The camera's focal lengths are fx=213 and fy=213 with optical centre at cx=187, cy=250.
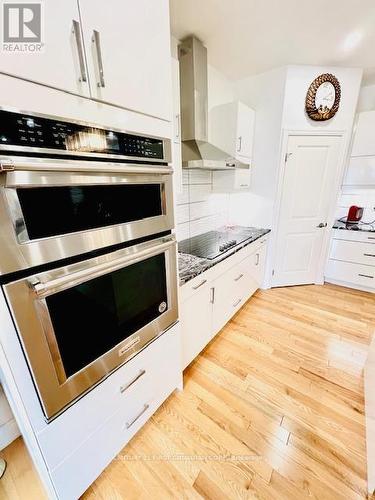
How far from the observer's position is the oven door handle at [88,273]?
0.66 metres

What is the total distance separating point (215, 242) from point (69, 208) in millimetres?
1609

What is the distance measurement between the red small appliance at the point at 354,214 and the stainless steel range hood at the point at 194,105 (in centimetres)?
207

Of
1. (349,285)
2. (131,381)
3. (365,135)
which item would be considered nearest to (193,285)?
(131,381)

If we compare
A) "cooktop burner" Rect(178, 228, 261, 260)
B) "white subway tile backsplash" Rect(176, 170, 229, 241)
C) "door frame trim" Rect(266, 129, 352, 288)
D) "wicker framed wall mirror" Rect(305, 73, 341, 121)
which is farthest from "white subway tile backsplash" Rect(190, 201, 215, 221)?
"wicker framed wall mirror" Rect(305, 73, 341, 121)

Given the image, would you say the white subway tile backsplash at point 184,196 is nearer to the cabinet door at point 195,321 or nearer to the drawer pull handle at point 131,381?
the cabinet door at point 195,321

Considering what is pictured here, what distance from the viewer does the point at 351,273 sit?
2.86 metres

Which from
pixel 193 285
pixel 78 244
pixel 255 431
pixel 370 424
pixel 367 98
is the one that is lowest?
pixel 255 431

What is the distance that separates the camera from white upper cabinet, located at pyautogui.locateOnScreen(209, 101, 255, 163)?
7.08 ft

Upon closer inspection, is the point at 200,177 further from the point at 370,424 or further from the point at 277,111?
the point at 370,424

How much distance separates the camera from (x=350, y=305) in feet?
8.38

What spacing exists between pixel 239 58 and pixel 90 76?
2021 millimetres

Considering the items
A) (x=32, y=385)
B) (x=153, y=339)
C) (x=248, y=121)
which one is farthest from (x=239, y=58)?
(x=32, y=385)

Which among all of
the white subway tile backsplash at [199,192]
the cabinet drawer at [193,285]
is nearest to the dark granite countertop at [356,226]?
the white subway tile backsplash at [199,192]

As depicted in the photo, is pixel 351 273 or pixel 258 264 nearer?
pixel 258 264
